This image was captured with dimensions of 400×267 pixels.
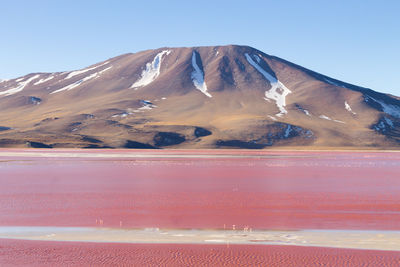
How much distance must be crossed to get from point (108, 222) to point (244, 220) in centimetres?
533

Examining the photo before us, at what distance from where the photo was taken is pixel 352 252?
1452 centimetres

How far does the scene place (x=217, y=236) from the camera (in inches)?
656

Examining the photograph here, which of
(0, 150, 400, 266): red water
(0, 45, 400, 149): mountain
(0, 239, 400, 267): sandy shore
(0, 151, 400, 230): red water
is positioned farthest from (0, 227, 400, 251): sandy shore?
(0, 45, 400, 149): mountain

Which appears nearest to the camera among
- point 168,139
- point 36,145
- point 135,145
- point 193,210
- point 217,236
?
point 217,236

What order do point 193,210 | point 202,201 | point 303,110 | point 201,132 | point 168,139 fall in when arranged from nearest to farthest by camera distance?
point 193,210 → point 202,201 → point 168,139 → point 201,132 → point 303,110

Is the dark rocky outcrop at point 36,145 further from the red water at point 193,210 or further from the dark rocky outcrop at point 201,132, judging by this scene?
the red water at point 193,210

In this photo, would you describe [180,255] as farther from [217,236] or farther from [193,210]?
[193,210]

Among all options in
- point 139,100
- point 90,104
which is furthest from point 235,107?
point 90,104

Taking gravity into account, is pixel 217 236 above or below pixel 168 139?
above

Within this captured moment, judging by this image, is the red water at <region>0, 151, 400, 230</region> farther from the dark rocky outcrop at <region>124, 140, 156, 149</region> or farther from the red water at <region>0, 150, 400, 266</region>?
the dark rocky outcrop at <region>124, 140, 156, 149</region>

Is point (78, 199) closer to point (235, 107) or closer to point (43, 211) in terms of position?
point (43, 211)

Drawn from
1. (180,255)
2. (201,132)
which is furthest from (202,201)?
(201,132)

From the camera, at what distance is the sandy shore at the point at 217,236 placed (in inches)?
619

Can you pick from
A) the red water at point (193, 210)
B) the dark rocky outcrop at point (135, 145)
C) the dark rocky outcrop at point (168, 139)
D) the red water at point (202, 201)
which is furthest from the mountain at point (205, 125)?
the red water at point (193, 210)
